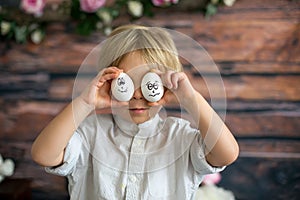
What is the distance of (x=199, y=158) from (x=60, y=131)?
0.87ft

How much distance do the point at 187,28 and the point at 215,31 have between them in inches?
3.7

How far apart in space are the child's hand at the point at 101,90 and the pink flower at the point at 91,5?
693 millimetres

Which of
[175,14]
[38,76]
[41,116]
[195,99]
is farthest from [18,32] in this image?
[195,99]

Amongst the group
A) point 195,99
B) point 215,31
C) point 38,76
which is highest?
point 195,99

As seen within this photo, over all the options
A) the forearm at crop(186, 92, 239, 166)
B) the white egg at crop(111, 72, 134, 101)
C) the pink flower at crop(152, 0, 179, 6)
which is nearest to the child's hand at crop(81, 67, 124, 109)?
the white egg at crop(111, 72, 134, 101)

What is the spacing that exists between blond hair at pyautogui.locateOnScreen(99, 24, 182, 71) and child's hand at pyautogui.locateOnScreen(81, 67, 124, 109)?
0.15ft

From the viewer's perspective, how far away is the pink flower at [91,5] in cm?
145

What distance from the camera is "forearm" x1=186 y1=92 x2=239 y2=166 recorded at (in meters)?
0.79

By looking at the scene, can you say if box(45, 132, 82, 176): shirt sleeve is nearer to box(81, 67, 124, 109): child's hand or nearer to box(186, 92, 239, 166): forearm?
box(81, 67, 124, 109): child's hand

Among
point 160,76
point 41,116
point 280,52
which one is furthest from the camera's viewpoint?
point 41,116

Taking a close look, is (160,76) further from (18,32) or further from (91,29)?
(18,32)

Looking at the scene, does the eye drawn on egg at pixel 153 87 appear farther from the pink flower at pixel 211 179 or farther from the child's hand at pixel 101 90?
the pink flower at pixel 211 179

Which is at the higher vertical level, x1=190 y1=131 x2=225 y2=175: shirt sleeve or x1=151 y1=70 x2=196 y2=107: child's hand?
x1=151 y1=70 x2=196 y2=107: child's hand

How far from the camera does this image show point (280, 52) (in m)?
1.48
